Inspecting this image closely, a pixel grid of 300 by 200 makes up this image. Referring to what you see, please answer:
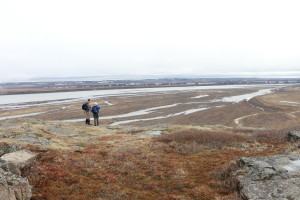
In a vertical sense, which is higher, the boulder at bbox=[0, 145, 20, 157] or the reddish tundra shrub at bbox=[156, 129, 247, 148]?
the boulder at bbox=[0, 145, 20, 157]

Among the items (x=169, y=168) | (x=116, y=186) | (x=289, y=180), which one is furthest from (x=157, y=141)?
(x=289, y=180)

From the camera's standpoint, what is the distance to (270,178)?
10.1 m

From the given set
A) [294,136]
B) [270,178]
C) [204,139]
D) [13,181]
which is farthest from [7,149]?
[294,136]

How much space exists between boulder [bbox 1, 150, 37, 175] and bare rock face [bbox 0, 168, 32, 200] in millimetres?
1568

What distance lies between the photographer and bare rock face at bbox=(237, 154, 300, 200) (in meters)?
8.81

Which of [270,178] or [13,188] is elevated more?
[13,188]

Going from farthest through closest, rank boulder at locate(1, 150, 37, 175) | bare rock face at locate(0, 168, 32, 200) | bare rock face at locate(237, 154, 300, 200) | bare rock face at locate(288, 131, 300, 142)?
bare rock face at locate(288, 131, 300, 142) < boulder at locate(1, 150, 37, 175) < bare rock face at locate(237, 154, 300, 200) < bare rock face at locate(0, 168, 32, 200)

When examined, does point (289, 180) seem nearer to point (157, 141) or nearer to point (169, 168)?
point (169, 168)

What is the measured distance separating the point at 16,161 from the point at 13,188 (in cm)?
301

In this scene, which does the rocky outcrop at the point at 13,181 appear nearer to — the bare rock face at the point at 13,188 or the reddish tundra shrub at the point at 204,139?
the bare rock face at the point at 13,188

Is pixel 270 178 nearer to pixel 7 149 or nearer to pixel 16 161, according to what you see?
pixel 16 161

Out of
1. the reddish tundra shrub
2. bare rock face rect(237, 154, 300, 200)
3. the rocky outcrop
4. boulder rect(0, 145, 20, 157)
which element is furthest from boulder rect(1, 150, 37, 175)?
the reddish tundra shrub

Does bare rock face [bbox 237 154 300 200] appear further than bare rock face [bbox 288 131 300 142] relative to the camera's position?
No

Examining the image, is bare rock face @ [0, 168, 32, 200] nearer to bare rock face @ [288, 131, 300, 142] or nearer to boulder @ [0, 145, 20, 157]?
boulder @ [0, 145, 20, 157]
